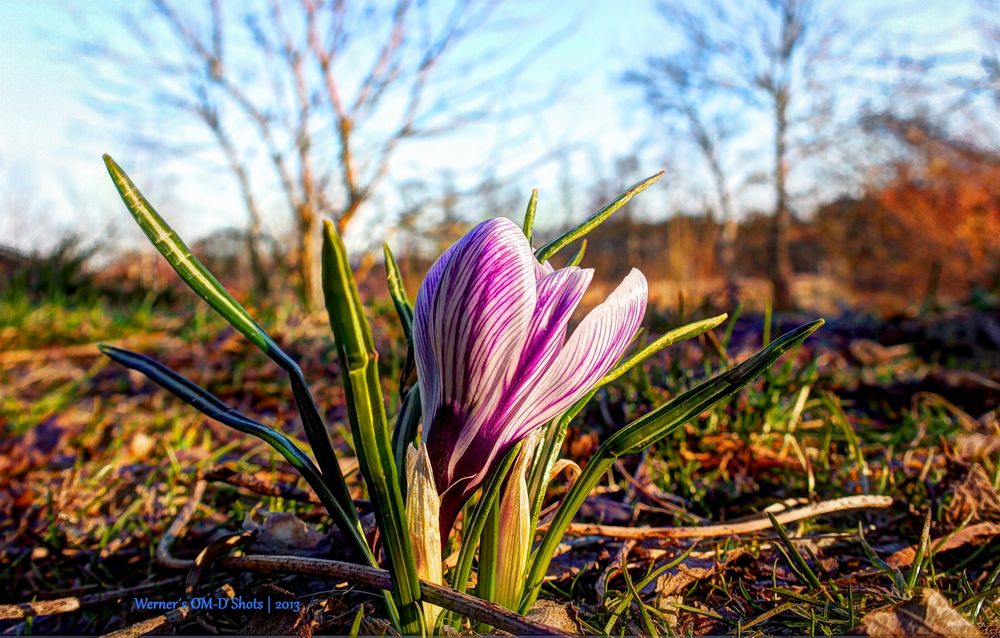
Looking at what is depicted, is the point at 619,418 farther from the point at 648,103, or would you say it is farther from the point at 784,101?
the point at 648,103

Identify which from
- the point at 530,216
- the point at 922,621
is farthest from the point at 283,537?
the point at 922,621

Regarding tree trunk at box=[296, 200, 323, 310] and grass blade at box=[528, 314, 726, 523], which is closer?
grass blade at box=[528, 314, 726, 523]

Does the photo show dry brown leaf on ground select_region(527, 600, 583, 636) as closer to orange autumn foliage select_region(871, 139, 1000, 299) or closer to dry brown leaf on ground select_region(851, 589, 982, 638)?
dry brown leaf on ground select_region(851, 589, 982, 638)

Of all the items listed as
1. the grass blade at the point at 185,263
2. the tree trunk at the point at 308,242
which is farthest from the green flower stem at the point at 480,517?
the tree trunk at the point at 308,242

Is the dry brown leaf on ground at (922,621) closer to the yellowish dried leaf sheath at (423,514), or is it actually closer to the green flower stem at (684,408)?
the green flower stem at (684,408)

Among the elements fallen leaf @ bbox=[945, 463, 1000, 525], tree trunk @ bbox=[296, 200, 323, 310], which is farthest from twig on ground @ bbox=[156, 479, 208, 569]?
tree trunk @ bbox=[296, 200, 323, 310]

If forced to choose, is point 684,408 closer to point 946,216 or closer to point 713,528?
point 713,528
